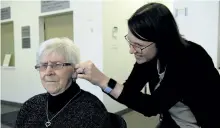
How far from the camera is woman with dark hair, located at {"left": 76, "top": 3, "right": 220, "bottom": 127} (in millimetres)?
934

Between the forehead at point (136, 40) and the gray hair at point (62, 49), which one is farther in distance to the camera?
the gray hair at point (62, 49)

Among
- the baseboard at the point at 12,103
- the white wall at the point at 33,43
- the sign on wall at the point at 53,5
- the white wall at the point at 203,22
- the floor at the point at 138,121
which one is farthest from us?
the baseboard at the point at 12,103

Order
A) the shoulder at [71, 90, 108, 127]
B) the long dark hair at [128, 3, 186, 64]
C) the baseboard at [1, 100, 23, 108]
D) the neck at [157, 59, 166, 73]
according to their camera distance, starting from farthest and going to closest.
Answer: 1. the baseboard at [1, 100, 23, 108]
2. the shoulder at [71, 90, 108, 127]
3. the neck at [157, 59, 166, 73]
4. the long dark hair at [128, 3, 186, 64]

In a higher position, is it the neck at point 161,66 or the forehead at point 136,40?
the forehead at point 136,40

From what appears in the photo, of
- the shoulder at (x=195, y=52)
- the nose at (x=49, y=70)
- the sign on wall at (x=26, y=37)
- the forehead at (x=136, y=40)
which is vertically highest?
the sign on wall at (x=26, y=37)

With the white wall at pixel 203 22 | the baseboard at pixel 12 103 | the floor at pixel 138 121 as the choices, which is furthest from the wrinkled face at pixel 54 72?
the baseboard at pixel 12 103

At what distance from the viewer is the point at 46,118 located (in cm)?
131

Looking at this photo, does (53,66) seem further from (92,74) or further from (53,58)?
(92,74)

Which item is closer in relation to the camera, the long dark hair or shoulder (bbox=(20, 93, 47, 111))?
the long dark hair

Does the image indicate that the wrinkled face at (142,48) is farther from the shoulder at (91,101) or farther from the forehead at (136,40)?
the shoulder at (91,101)

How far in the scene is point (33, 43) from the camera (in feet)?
15.4

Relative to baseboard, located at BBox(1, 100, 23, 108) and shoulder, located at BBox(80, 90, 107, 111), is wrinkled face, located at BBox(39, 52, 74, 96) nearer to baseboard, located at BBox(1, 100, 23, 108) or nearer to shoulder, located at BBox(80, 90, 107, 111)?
shoulder, located at BBox(80, 90, 107, 111)

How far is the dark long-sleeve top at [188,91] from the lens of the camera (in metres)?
0.93

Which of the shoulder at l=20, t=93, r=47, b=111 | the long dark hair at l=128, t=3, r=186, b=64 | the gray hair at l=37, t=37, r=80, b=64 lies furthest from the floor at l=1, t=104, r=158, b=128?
the long dark hair at l=128, t=3, r=186, b=64
